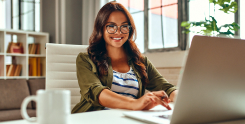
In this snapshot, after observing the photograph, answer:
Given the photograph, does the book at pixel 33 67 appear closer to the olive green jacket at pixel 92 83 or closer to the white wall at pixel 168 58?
the white wall at pixel 168 58

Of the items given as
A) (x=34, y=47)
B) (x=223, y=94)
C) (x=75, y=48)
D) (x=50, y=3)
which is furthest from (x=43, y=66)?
(x=223, y=94)

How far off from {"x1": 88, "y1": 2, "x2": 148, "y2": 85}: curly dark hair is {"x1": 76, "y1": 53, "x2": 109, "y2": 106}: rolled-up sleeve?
0.06 metres

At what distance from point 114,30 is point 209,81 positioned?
0.92m

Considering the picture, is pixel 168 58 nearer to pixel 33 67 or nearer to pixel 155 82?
pixel 155 82

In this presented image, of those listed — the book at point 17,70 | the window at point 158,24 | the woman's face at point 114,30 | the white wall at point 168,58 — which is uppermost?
the window at point 158,24

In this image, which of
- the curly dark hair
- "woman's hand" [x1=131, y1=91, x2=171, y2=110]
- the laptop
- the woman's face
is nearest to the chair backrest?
the curly dark hair

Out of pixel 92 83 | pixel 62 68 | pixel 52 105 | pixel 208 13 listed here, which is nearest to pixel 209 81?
pixel 52 105

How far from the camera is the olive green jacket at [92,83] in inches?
48.2

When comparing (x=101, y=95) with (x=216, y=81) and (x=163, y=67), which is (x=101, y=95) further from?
(x=163, y=67)

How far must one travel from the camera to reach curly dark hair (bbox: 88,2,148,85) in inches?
55.9

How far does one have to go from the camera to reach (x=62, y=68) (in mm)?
1570

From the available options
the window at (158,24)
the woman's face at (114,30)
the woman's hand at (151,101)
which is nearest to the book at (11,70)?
the window at (158,24)

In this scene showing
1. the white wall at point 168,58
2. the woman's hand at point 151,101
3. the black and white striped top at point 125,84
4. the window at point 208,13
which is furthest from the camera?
the white wall at point 168,58

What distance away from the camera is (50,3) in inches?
169
